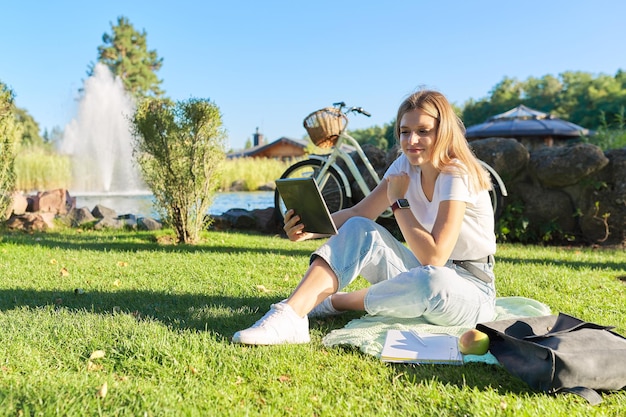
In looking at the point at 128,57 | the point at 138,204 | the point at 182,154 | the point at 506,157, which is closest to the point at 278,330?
the point at 182,154

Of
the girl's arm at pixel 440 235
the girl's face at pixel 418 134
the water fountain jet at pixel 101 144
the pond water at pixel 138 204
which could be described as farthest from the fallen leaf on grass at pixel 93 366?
the water fountain jet at pixel 101 144

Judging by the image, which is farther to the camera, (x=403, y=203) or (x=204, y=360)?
(x=403, y=203)

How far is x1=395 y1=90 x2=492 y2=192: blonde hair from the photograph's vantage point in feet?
8.27

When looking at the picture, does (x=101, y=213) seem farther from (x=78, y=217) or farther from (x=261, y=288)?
A: (x=261, y=288)

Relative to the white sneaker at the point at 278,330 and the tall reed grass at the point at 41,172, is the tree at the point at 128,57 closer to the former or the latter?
the tall reed grass at the point at 41,172

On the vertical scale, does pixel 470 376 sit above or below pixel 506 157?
below

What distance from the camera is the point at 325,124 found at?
6.24m

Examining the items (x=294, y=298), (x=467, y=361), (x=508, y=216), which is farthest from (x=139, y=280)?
(x=508, y=216)

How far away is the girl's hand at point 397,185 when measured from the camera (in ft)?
8.87

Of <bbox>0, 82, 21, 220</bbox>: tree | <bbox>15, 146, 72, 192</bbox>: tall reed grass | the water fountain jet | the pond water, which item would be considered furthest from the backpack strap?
<bbox>15, 146, 72, 192</bbox>: tall reed grass

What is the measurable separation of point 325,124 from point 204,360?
172 inches

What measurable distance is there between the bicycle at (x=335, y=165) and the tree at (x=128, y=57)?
3994cm

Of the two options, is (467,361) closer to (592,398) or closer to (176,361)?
(592,398)

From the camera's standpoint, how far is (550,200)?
6824mm
